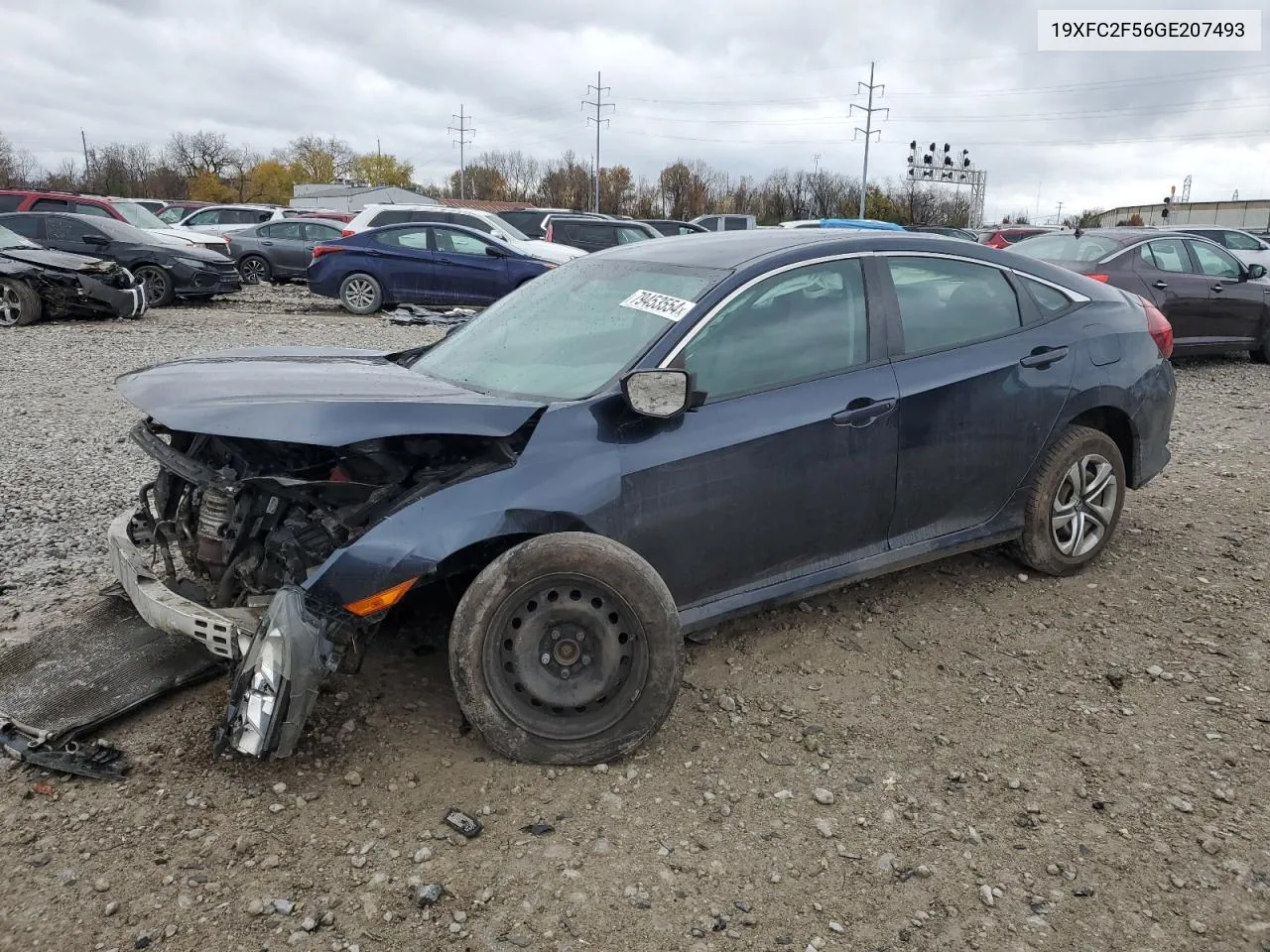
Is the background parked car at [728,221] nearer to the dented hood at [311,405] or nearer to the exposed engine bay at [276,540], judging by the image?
the dented hood at [311,405]

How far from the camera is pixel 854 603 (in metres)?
4.41

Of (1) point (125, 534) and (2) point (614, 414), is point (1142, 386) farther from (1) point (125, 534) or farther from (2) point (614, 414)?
(1) point (125, 534)

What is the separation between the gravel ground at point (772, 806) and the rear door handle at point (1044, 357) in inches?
42.0

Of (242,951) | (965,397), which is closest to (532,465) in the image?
(242,951)

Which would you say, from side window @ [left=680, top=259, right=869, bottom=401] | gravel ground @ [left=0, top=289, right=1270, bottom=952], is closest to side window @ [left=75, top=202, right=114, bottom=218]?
gravel ground @ [left=0, top=289, right=1270, bottom=952]

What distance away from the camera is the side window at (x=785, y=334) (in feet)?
11.6

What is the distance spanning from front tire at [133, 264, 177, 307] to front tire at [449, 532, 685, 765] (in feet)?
46.8

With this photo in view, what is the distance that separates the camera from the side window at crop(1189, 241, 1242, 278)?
1104 cm

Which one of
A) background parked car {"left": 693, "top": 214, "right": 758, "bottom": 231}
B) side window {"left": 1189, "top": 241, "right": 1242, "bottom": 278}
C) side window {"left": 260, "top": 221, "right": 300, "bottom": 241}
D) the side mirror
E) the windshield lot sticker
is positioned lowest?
the side mirror

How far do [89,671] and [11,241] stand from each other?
12.2 meters

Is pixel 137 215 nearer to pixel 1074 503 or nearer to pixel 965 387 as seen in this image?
pixel 965 387

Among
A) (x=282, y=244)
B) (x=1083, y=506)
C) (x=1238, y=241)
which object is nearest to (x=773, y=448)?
(x=1083, y=506)

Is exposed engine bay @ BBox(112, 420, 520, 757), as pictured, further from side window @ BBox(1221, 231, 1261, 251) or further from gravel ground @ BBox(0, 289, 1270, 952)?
side window @ BBox(1221, 231, 1261, 251)

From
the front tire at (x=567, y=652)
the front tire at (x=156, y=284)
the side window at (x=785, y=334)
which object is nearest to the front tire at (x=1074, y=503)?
the side window at (x=785, y=334)
